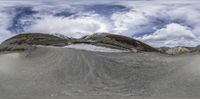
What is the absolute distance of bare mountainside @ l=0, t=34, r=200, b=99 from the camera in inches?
602

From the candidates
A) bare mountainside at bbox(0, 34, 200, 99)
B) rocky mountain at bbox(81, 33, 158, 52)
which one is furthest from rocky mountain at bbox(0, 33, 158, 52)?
bare mountainside at bbox(0, 34, 200, 99)

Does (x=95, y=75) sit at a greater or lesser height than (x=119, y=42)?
greater

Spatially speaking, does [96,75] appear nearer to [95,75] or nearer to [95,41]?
[95,75]

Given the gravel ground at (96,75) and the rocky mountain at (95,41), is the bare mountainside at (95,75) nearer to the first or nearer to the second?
the gravel ground at (96,75)

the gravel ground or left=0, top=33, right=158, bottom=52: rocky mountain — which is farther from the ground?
the gravel ground

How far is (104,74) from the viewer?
18328 millimetres

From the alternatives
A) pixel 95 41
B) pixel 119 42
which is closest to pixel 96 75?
pixel 95 41

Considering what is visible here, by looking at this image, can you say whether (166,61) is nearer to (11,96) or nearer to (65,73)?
(65,73)

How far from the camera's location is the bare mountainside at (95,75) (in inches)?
602

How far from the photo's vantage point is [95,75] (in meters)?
18.0

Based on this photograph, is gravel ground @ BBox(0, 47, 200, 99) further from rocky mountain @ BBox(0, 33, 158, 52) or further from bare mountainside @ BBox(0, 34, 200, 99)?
rocky mountain @ BBox(0, 33, 158, 52)

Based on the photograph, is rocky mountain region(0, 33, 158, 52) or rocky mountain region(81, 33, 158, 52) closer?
rocky mountain region(0, 33, 158, 52)

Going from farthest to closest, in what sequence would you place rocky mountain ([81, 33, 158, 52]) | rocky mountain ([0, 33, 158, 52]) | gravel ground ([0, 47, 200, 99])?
1. rocky mountain ([81, 33, 158, 52])
2. rocky mountain ([0, 33, 158, 52])
3. gravel ground ([0, 47, 200, 99])

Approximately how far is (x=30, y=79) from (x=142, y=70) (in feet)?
15.7
